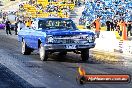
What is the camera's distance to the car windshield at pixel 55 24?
1630 centimetres

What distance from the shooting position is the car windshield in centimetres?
1630

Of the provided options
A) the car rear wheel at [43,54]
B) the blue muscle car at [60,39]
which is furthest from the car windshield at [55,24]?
the car rear wheel at [43,54]

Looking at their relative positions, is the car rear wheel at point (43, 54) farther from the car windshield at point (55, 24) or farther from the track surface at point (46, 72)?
the car windshield at point (55, 24)

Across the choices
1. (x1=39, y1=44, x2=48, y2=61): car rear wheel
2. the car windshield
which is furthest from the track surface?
the car windshield

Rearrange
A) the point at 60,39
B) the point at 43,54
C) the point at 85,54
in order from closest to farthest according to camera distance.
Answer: the point at 60,39
the point at 43,54
the point at 85,54

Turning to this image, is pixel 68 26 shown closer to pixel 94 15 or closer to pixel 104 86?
pixel 104 86

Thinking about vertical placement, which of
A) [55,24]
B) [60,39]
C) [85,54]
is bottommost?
[85,54]

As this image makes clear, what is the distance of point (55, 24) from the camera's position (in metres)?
16.4

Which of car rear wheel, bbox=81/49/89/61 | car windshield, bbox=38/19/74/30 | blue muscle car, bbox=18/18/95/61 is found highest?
car windshield, bbox=38/19/74/30

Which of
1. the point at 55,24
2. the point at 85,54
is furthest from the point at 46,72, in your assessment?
the point at 55,24

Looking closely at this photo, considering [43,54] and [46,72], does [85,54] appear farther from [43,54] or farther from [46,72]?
[46,72]

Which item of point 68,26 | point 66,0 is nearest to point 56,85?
point 68,26

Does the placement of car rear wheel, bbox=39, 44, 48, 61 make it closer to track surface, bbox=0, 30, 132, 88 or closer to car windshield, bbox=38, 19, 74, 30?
track surface, bbox=0, 30, 132, 88

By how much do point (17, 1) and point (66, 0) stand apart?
85.2 ft
